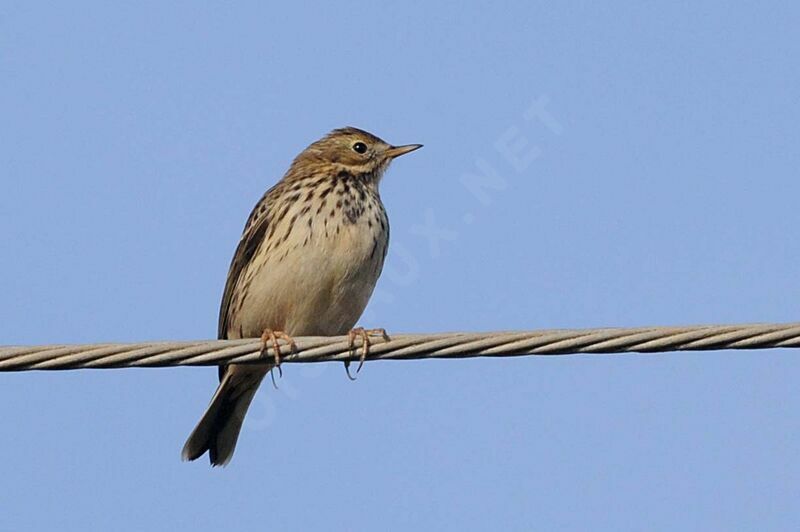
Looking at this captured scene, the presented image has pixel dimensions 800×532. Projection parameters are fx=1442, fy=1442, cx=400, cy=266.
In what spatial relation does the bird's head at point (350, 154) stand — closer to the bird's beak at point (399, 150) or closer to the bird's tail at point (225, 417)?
the bird's beak at point (399, 150)

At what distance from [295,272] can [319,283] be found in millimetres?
189

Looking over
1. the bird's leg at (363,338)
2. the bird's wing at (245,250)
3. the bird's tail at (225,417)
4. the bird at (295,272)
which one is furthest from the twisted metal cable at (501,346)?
the bird's wing at (245,250)

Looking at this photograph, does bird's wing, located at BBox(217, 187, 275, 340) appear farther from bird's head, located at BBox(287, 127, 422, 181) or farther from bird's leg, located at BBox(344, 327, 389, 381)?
bird's leg, located at BBox(344, 327, 389, 381)

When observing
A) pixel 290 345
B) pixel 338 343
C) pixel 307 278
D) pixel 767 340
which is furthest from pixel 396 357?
pixel 307 278

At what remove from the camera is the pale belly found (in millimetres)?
9180

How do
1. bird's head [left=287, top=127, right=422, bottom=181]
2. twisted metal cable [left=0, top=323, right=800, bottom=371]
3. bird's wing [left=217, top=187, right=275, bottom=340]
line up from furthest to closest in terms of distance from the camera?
bird's head [left=287, top=127, right=422, bottom=181] < bird's wing [left=217, top=187, right=275, bottom=340] < twisted metal cable [left=0, top=323, right=800, bottom=371]

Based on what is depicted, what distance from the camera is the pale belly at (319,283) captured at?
9180 mm

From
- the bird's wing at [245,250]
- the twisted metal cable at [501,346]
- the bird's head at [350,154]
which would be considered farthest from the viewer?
the bird's head at [350,154]

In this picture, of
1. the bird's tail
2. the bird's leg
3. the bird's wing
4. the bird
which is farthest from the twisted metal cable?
the bird's wing

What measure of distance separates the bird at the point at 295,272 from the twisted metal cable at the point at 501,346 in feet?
9.11

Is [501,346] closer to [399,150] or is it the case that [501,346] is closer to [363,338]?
[363,338]

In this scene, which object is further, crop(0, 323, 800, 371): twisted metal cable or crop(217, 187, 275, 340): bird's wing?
crop(217, 187, 275, 340): bird's wing

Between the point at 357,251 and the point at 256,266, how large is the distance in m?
0.75

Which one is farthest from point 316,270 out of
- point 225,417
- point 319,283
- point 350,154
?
point 350,154
